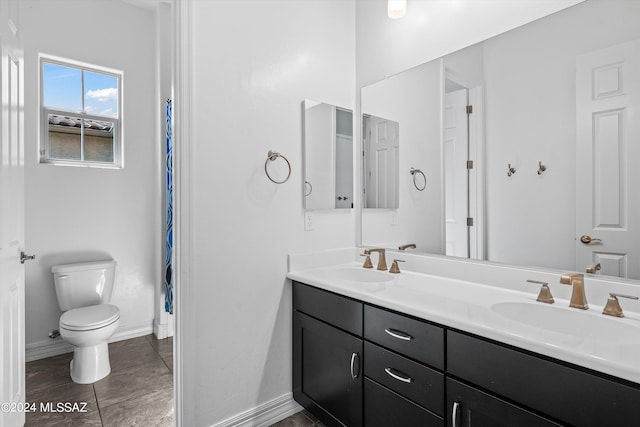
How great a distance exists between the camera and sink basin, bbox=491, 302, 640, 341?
1.05 meters

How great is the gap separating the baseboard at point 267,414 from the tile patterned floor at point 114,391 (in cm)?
37

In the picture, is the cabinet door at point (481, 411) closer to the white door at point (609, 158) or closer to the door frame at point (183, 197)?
the white door at point (609, 158)

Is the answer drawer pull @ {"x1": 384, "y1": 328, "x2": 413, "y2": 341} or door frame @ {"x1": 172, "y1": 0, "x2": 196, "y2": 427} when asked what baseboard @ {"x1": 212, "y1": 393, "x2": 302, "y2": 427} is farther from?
drawer pull @ {"x1": 384, "y1": 328, "x2": 413, "y2": 341}

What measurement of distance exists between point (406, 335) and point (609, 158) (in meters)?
0.98

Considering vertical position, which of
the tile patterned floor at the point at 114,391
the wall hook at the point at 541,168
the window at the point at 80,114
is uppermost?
the window at the point at 80,114

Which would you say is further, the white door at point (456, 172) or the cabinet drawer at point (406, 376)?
the white door at point (456, 172)

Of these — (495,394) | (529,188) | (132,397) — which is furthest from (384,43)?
(132,397)

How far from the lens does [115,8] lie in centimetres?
279

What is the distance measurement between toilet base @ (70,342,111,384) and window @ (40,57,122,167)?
1.45 m

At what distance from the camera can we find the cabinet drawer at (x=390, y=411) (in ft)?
3.90

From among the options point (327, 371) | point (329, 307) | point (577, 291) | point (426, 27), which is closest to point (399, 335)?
point (329, 307)

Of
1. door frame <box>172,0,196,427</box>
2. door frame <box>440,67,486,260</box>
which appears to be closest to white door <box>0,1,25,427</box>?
door frame <box>172,0,196,427</box>

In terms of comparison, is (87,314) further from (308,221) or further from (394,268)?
(394,268)

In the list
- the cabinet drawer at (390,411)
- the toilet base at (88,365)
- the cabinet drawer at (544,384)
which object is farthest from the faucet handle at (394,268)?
the toilet base at (88,365)
